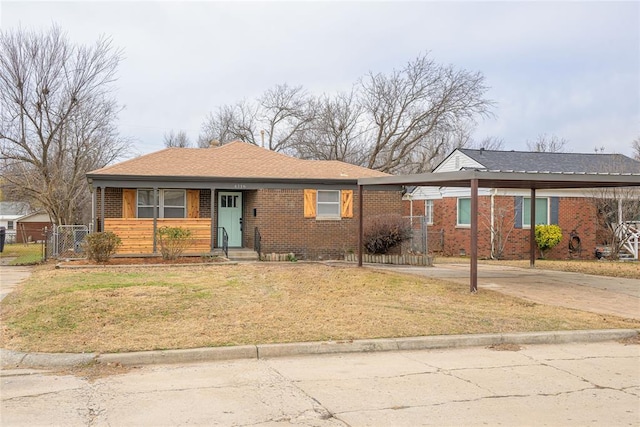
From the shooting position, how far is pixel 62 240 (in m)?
23.9

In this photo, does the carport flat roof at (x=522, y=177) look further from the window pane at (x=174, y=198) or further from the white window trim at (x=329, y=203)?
the window pane at (x=174, y=198)

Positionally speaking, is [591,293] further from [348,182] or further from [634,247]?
[634,247]

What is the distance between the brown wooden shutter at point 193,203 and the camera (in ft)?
72.3

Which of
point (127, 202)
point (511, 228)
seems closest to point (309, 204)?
point (127, 202)

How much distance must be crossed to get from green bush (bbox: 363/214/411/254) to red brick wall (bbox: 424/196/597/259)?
6.35 meters

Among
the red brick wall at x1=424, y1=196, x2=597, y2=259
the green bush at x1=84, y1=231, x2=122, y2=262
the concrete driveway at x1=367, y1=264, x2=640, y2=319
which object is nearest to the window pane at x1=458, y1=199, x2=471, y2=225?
the red brick wall at x1=424, y1=196, x2=597, y2=259

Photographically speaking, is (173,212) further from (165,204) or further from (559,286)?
(559,286)

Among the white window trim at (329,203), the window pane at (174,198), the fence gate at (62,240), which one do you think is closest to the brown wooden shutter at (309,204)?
the white window trim at (329,203)

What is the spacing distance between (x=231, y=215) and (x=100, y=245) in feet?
20.5

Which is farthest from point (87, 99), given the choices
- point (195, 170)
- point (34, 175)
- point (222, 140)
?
point (222, 140)

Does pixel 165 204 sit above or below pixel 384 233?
above

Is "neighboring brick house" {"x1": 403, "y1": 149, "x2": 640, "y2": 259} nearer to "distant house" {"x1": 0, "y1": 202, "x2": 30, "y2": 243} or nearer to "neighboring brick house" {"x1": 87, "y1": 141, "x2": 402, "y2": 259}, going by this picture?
"neighboring brick house" {"x1": 87, "y1": 141, "x2": 402, "y2": 259}

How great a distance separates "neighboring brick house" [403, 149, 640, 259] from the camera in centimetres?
2500

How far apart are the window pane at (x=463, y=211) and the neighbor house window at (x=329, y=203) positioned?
711 cm
